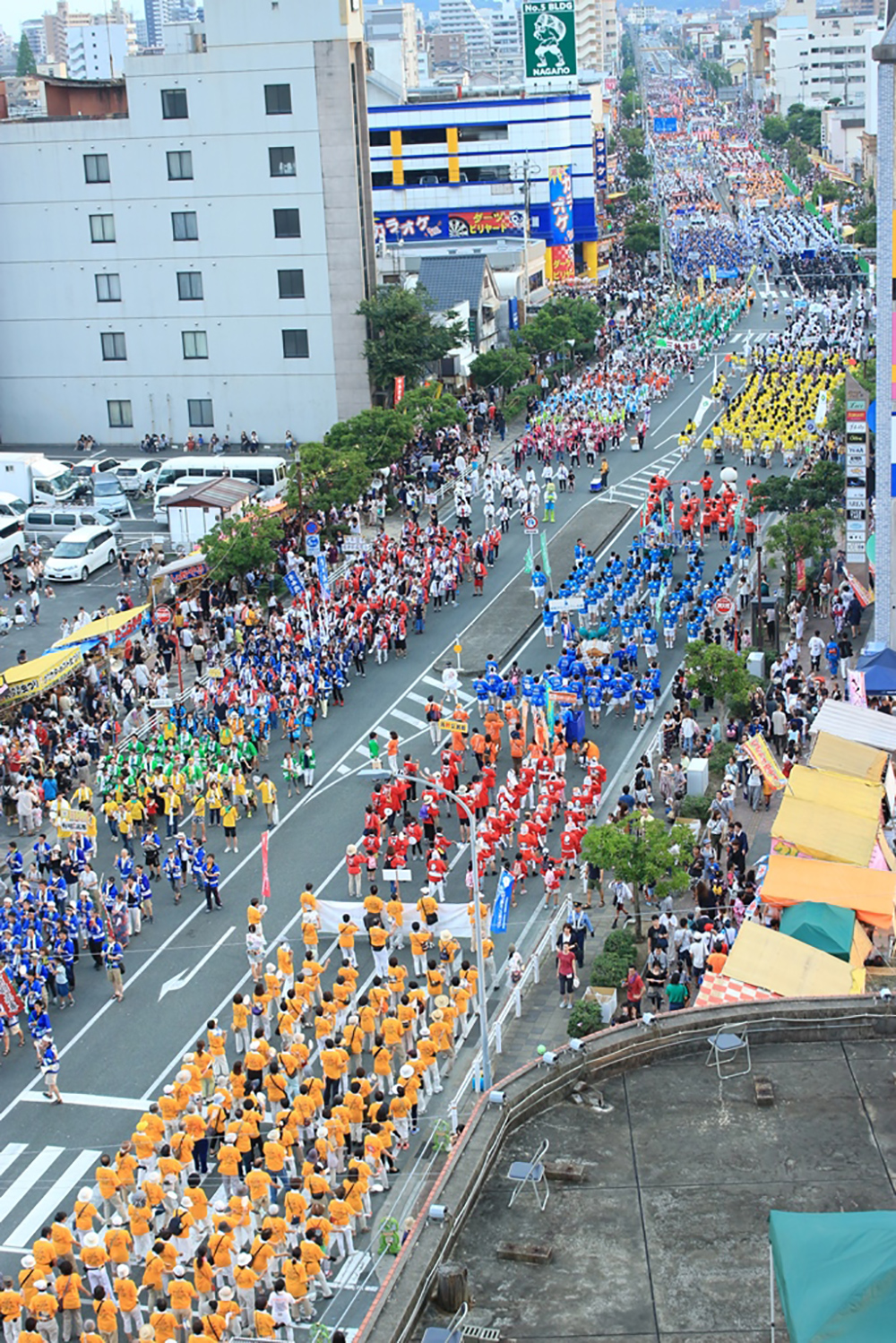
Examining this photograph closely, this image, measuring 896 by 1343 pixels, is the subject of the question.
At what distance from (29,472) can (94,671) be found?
69.9 feet

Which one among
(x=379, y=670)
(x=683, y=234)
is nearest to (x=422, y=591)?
(x=379, y=670)

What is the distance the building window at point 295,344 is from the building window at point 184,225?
516 centimetres

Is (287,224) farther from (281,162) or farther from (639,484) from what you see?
(639,484)

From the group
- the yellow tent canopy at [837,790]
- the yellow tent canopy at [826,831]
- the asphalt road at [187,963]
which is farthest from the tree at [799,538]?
the yellow tent canopy at [826,831]

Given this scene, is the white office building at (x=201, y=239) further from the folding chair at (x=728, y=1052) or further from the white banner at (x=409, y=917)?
the folding chair at (x=728, y=1052)

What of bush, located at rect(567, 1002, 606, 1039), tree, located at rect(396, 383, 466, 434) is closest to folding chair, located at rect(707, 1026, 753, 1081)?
bush, located at rect(567, 1002, 606, 1039)

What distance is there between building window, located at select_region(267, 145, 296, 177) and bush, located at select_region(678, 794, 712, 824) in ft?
135

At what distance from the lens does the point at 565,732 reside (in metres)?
37.9

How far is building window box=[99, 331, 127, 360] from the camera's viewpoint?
7206cm

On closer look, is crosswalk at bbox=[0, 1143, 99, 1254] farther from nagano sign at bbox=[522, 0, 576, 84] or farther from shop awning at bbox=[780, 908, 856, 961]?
nagano sign at bbox=[522, 0, 576, 84]

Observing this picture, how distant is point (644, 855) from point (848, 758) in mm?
5366

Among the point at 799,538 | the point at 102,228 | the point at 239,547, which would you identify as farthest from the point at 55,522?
the point at 799,538

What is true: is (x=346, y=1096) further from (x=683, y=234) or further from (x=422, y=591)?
(x=683, y=234)

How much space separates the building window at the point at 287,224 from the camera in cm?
6800
